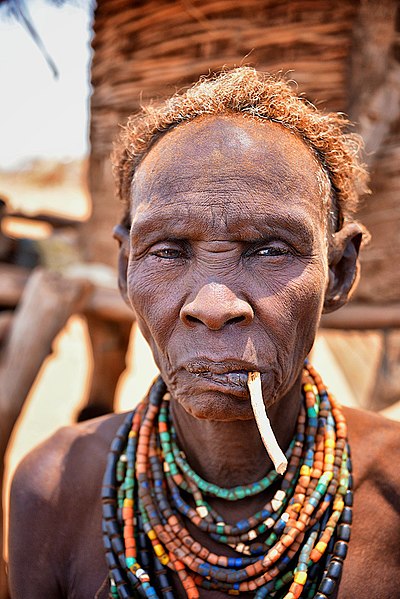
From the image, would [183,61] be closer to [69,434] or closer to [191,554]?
[69,434]

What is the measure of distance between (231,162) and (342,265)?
20.2 inches

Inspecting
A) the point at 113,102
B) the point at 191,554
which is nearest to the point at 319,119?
the point at 191,554

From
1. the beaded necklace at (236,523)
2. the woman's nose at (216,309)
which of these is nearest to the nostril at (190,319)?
the woman's nose at (216,309)

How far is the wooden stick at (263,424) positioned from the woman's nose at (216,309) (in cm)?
14

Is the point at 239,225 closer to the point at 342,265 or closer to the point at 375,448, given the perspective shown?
the point at 342,265

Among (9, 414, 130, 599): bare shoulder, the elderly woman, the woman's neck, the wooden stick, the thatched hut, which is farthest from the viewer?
the thatched hut

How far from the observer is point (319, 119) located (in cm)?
170

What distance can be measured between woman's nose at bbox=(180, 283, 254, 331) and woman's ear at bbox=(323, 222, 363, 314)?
44 centimetres

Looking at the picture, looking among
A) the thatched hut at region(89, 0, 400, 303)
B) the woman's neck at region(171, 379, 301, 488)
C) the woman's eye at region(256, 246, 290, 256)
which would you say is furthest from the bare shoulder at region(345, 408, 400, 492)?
the thatched hut at region(89, 0, 400, 303)

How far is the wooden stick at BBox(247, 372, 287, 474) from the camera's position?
134 cm

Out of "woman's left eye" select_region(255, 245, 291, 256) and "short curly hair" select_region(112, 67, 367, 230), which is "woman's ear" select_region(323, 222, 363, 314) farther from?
"woman's left eye" select_region(255, 245, 291, 256)

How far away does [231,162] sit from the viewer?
4.91 feet

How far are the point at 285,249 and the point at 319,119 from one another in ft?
1.42

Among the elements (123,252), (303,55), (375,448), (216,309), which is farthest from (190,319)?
(303,55)
